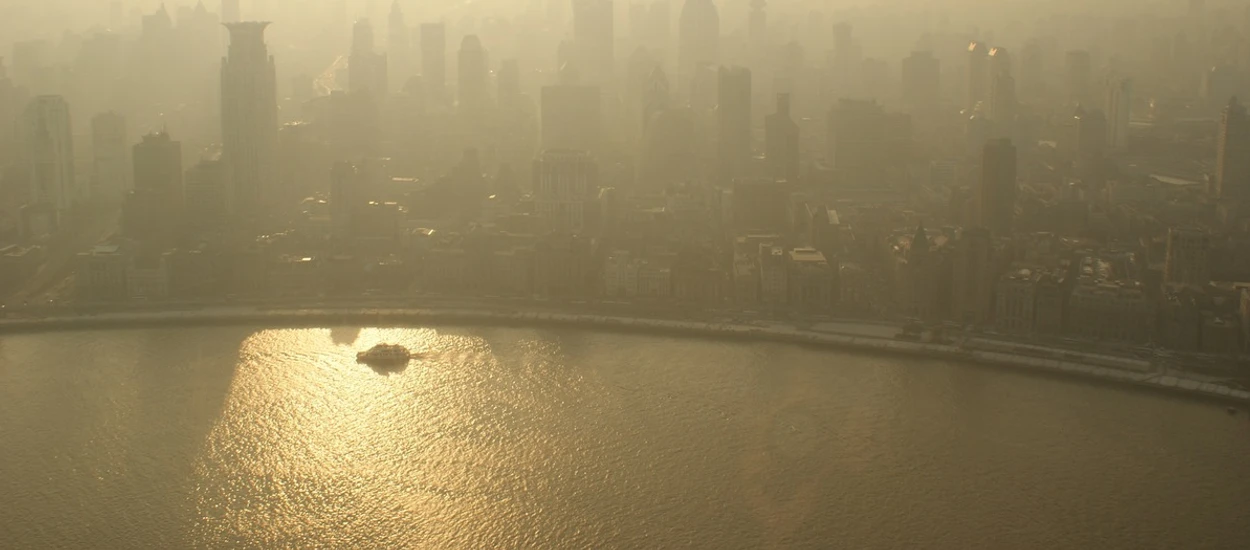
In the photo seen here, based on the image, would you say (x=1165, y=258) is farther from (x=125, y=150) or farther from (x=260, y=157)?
(x=125, y=150)

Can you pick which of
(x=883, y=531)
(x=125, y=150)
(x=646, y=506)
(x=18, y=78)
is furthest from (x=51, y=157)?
(x=883, y=531)

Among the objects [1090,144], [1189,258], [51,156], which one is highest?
[1090,144]

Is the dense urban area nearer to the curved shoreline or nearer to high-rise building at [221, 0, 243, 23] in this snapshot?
high-rise building at [221, 0, 243, 23]

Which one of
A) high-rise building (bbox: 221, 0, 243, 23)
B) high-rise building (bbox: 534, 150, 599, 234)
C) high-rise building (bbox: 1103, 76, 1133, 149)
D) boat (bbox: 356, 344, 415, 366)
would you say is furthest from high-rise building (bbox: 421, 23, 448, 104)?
boat (bbox: 356, 344, 415, 366)

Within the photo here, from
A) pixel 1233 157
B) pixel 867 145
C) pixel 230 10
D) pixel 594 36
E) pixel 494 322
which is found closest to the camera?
pixel 494 322

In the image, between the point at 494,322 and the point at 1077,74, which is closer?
the point at 494,322

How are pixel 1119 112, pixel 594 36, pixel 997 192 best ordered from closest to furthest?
pixel 997 192 < pixel 1119 112 < pixel 594 36

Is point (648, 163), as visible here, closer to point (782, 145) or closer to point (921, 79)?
point (782, 145)

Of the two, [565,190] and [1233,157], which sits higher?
[1233,157]

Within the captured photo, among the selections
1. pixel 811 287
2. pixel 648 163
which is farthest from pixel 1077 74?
pixel 811 287
